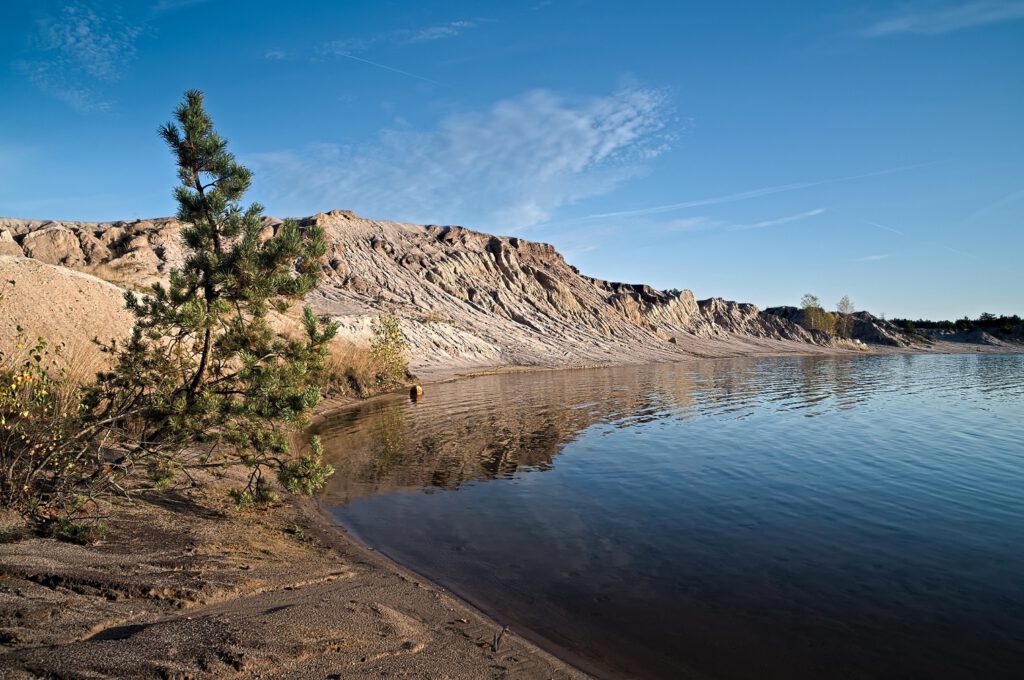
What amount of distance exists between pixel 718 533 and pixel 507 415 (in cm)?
1240

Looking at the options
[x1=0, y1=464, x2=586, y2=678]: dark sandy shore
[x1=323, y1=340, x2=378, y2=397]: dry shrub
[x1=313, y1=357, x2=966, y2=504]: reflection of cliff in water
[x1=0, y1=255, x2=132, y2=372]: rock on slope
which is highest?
[x1=0, y1=255, x2=132, y2=372]: rock on slope

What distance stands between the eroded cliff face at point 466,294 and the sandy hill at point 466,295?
0.15 m

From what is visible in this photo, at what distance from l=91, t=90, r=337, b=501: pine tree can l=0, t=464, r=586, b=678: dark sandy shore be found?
4.11ft

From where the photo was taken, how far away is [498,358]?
44.5 m

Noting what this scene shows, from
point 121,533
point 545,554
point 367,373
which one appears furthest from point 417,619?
point 367,373

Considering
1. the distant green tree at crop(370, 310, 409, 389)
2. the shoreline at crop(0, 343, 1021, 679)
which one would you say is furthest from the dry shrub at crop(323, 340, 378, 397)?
the shoreline at crop(0, 343, 1021, 679)

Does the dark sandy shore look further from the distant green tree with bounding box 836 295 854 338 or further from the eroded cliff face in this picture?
the distant green tree with bounding box 836 295 854 338

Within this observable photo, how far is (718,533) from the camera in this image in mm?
7977

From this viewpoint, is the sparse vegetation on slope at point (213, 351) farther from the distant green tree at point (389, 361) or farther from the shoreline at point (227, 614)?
the distant green tree at point (389, 361)

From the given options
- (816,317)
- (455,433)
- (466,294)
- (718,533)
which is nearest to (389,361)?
(455,433)

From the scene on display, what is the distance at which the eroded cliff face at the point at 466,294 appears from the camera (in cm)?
3794

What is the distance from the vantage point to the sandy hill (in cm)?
3788

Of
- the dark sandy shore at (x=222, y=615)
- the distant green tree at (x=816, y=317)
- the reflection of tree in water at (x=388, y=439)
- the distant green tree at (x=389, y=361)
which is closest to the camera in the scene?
the dark sandy shore at (x=222, y=615)

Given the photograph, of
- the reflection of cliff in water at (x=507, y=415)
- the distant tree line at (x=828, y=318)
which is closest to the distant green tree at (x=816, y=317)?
the distant tree line at (x=828, y=318)
